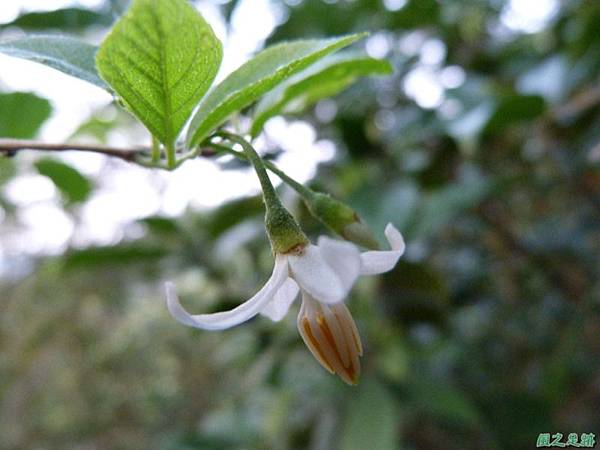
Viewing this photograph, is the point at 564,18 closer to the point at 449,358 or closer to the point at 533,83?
the point at 533,83

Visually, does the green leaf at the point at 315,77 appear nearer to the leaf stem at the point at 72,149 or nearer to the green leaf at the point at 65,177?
the leaf stem at the point at 72,149

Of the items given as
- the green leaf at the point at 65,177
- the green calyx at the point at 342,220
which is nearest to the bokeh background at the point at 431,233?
the green leaf at the point at 65,177

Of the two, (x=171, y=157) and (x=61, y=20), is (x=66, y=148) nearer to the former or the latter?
(x=171, y=157)

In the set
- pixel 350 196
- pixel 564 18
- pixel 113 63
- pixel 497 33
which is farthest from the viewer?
pixel 497 33

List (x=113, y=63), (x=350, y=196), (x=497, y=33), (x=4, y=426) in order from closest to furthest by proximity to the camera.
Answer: (x=113, y=63), (x=350, y=196), (x=497, y=33), (x=4, y=426)

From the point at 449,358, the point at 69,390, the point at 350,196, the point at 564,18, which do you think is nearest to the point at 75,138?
the point at 350,196

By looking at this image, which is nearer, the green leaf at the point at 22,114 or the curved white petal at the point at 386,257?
the curved white petal at the point at 386,257

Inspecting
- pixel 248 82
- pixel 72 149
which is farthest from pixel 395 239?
pixel 72 149
